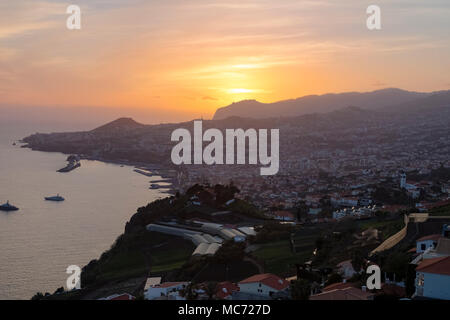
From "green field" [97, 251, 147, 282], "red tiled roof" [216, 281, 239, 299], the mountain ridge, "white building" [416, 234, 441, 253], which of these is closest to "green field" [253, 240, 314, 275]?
"red tiled roof" [216, 281, 239, 299]

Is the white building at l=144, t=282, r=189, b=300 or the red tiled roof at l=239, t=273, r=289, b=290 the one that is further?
the white building at l=144, t=282, r=189, b=300

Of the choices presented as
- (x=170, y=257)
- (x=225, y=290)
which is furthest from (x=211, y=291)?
(x=170, y=257)

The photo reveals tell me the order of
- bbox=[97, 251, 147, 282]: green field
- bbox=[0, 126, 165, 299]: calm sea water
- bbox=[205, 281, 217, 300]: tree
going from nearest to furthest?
bbox=[205, 281, 217, 300]: tree < bbox=[97, 251, 147, 282]: green field < bbox=[0, 126, 165, 299]: calm sea water

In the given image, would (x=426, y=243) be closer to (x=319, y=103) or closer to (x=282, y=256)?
(x=282, y=256)

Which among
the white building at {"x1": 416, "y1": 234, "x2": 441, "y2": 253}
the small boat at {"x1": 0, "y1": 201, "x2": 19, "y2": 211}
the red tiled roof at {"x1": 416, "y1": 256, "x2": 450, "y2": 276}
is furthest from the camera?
the small boat at {"x1": 0, "y1": 201, "x2": 19, "y2": 211}

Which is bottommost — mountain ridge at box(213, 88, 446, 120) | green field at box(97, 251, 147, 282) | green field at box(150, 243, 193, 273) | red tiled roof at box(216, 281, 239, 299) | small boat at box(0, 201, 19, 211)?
green field at box(97, 251, 147, 282)

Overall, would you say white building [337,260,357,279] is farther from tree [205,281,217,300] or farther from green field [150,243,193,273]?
green field [150,243,193,273]
